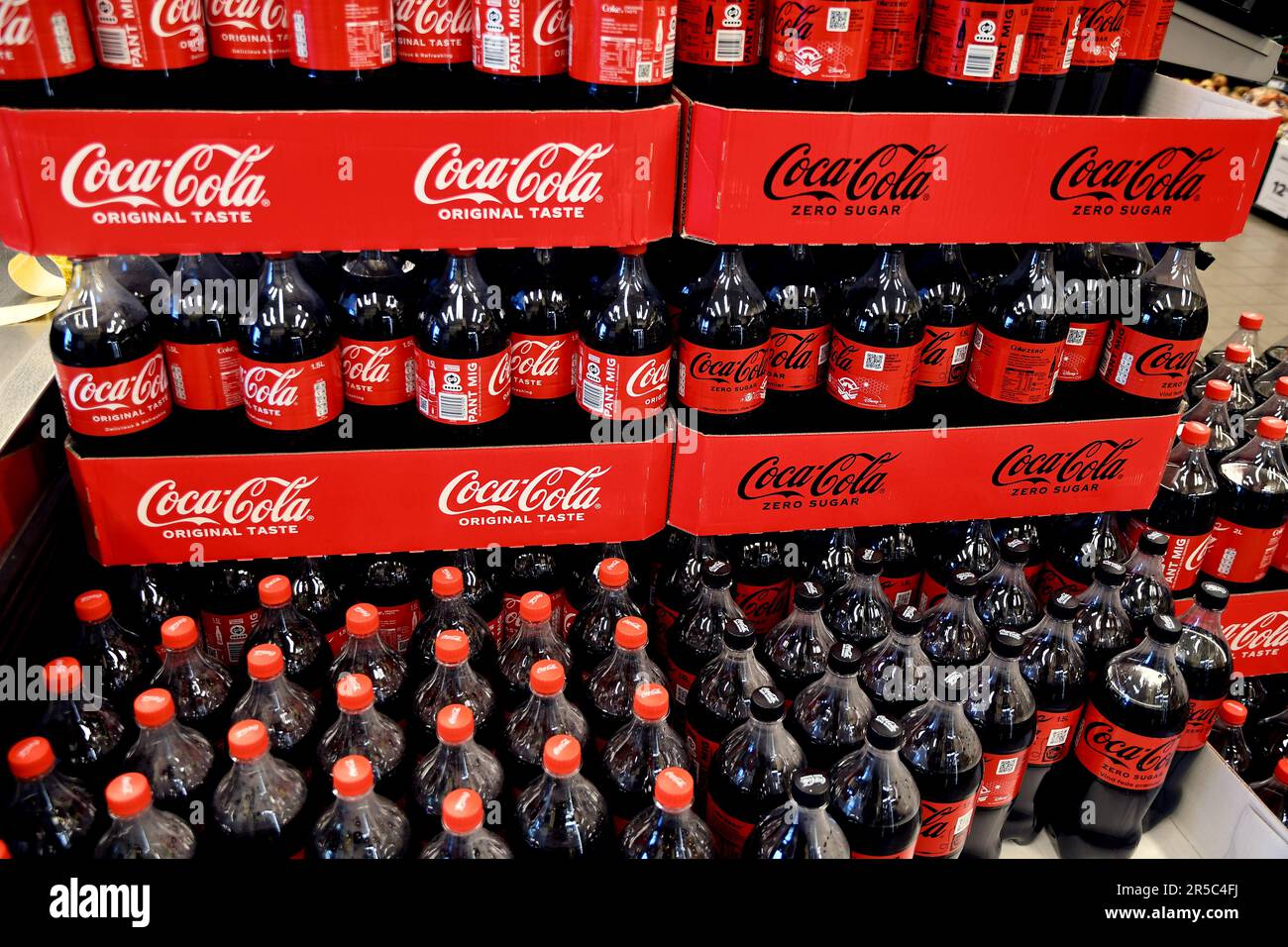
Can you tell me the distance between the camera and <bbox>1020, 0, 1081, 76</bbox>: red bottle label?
5.83 ft


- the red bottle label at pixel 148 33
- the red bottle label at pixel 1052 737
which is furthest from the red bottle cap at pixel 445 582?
the red bottle label at pixel 1052 737

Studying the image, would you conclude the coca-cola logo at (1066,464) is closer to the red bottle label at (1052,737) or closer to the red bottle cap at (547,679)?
the red bottle label at (1052,737)

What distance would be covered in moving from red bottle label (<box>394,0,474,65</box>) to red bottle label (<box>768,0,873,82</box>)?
533mm

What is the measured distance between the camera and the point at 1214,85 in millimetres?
6758

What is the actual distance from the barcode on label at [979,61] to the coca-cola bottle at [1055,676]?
40.5 inches

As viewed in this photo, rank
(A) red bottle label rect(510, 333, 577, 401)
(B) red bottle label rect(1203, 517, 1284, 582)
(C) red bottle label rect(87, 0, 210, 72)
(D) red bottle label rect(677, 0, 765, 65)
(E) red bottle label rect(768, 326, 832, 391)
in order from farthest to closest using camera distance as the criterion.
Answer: (B) red bottle label rect(1203, 517, 1284, 582) < (E) red bottle label rect(768, 326, 832, 391) < (A) red bottle label rect(510, 333, 577, 401) < (D) red bottle label rect(677, 0, 765, 65) < (C) red bottle label rect(87, 0, 210, 72)

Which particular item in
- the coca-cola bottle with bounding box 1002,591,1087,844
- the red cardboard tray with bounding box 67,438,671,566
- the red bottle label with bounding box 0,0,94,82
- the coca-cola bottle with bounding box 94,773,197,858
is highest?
the red bottle label with bounding box 0,0,94,82

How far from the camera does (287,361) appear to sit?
179 cm

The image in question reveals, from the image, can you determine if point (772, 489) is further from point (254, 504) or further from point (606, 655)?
point (254, 504)

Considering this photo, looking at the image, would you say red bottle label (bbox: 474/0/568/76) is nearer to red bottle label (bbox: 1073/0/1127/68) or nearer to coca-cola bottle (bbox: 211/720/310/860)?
red bottle label (bbox: 1073/0/1127/68)

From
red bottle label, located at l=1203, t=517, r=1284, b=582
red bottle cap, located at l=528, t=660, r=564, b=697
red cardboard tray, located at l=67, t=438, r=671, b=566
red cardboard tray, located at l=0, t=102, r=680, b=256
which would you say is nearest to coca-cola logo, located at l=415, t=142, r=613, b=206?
red cardboard tray, located at l=0, t=102, r=680, b=256

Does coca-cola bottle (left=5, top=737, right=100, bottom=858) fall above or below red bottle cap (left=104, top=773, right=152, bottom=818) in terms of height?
below

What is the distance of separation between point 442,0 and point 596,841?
56.0 inches

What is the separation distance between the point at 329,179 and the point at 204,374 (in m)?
0.50
